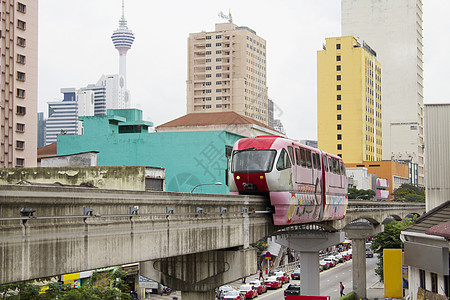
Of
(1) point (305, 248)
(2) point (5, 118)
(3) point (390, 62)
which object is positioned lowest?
(1) point (305, 248)

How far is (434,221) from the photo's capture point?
25547 mm

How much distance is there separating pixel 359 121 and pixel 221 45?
131 ft

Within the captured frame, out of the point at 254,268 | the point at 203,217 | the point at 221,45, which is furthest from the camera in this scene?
the point at 221,45

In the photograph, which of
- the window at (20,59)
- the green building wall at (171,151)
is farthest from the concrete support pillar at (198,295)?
the window at (20,59)

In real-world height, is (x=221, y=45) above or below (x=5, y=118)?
above

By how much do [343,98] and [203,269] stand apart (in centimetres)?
12135

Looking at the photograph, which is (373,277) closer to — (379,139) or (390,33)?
(379,139)

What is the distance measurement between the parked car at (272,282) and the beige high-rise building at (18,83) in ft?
102

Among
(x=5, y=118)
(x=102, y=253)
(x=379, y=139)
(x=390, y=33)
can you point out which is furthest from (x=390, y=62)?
(x=102, y=253)

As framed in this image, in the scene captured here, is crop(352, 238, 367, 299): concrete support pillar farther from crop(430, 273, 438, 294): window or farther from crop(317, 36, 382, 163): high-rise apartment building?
crop(317, 36, 382, 163): high-rise apartment building

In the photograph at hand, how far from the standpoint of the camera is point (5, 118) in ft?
230

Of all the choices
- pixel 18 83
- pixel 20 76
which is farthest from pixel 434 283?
pixel 20 76

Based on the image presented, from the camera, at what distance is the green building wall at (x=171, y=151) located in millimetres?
66000

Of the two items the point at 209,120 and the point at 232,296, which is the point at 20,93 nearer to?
the point at 209,120
